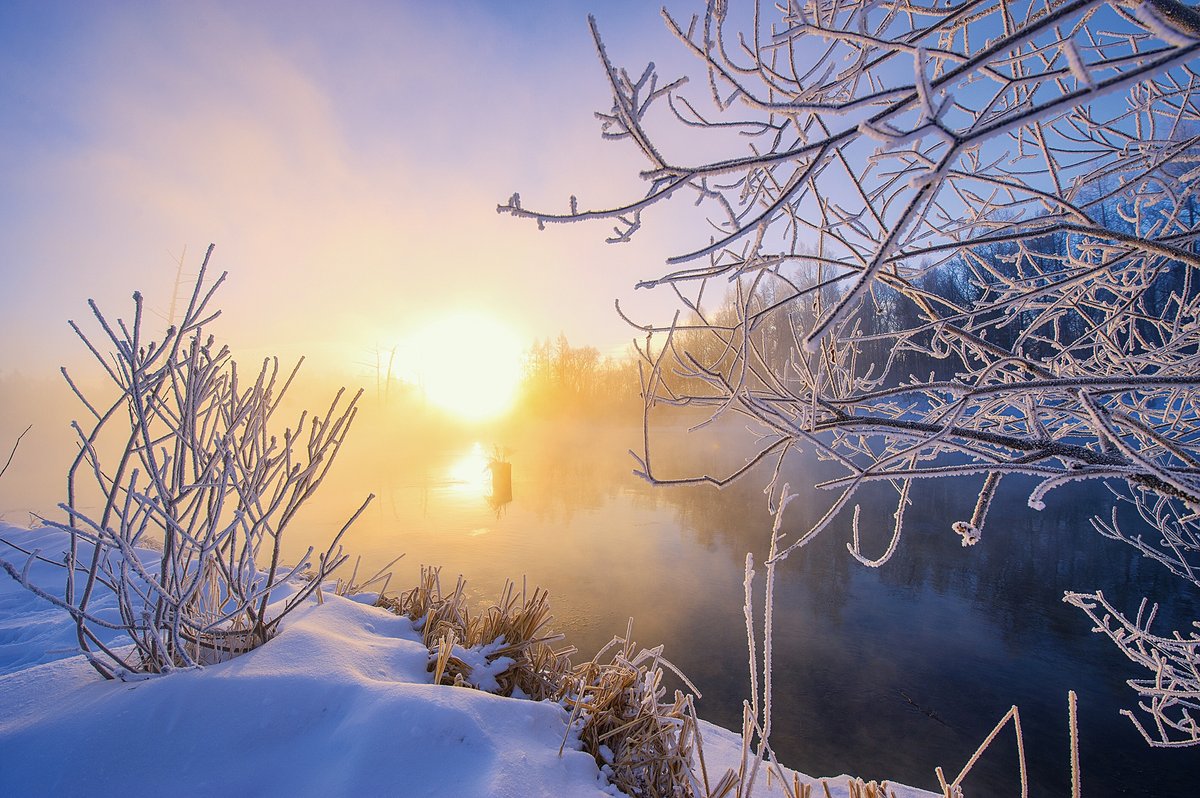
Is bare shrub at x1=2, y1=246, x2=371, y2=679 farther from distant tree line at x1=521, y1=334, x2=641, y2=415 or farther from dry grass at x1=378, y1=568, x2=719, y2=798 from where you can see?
distant tree line at x1=521, y1=334, x2=641, y2=415

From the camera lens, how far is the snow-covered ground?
1500mm

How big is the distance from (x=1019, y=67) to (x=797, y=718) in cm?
623

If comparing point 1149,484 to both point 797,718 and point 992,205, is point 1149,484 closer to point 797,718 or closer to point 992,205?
point 992,205

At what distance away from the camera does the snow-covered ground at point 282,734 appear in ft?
4.92

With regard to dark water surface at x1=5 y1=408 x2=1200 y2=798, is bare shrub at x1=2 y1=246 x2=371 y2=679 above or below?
above

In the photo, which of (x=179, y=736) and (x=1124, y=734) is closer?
(x=179, y=736)

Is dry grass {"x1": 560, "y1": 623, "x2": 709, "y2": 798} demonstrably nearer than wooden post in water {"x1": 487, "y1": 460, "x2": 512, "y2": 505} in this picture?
Yes

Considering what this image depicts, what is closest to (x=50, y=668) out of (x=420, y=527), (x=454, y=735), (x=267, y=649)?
(x=267, y=649)

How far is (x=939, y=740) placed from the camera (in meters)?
5.33

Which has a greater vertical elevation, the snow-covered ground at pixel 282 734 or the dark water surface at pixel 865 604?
the snow-covered ground at pixel 282 734

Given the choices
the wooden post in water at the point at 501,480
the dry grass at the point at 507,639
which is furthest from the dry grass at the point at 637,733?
the wooden post in water at the point at 501,480

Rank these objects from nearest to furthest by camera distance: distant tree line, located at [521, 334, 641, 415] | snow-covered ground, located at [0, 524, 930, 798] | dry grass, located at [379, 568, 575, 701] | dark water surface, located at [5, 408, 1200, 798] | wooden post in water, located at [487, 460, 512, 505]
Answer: snow-covered ground, located at [0, 524, 930, 798]
dry grass, located at [379, 568, 575, 701]
dark water surface, located at [5, 408, 1200, 798]
wooden post in water, located at [487, 460, 512, 505]
distant tree line, located at [521, 334, 641, 415]

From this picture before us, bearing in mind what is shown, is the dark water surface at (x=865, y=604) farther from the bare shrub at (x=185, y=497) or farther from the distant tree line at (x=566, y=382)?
the distant tree line at (x=566, y=382)

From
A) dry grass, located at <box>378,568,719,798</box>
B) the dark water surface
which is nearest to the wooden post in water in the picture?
the dark water surface
